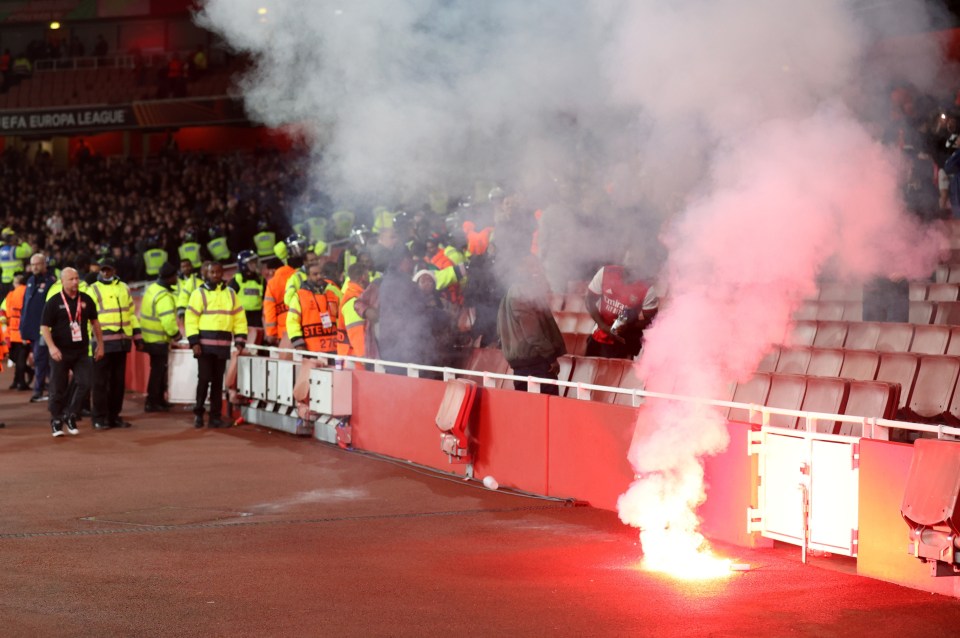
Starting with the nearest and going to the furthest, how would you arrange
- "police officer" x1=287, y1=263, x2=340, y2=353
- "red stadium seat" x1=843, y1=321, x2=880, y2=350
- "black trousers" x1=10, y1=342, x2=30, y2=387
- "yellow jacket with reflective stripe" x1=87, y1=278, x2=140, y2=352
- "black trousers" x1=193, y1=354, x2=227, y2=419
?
1. "red stadium seat" x1=843, y1=321, x2=880, y2=350
2. "police officer" x1=287, y1=263, x2=340, y2=353
3. "black trousers" x1=193, y1=354, x2=227, y2=419
4. "yellow jacket with reflective stripe" x1=87, y1=278, x2=140, y2=352
5. "black trousers" x1=10, y1=342, x2=30, y2=387

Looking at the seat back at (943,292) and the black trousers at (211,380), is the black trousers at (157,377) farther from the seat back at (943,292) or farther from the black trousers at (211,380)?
the seat back at (943,292)

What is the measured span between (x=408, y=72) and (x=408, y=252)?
90.6 inches

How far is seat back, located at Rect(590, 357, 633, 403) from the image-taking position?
10750 millimetres

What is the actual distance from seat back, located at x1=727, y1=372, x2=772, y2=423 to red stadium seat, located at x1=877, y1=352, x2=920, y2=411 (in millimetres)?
1061

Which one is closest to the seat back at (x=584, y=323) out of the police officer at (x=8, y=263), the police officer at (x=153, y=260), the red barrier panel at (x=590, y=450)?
the red barrier panel at (x=590, y=450)

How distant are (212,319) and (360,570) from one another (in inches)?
318

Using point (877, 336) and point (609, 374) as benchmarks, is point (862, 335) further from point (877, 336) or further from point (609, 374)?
point (609, 374)

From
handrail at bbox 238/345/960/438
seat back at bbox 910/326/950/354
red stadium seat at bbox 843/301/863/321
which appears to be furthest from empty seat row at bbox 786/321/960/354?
handrail at bbox 238/345/960/438

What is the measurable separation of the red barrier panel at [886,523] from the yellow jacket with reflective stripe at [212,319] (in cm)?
963

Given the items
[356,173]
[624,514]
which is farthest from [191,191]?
[624,514]

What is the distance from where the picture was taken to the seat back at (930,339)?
10.4m

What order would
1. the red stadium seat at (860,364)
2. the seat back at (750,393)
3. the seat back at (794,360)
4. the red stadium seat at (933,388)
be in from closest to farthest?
the red stadium seat at (933,388) → the seat back at (750,393) → the red stadium seat at (860,364) → the seat back at (794,360)

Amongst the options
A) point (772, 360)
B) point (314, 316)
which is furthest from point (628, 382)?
point (314, 316)

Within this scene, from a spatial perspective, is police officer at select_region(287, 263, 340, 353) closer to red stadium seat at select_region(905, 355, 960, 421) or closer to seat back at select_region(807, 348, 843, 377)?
seat back at select_region(807, 348, 843, 377)
